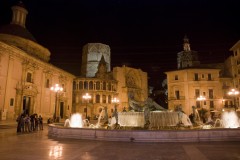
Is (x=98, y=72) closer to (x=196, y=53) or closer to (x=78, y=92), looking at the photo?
(x=78, y=92)

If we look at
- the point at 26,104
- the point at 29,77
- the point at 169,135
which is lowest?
the point at 169,135

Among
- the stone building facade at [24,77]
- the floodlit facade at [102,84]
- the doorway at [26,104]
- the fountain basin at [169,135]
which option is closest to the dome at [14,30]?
the stone building facade at [24,77]

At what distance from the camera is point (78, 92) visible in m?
47.4

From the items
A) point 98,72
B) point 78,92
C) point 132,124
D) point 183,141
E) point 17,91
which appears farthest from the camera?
point 98,72

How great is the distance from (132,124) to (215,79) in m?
31.9

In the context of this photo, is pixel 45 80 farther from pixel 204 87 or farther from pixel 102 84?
pixel 204 87

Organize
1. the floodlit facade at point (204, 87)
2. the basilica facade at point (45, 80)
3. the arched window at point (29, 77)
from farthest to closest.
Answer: the floodlit facade at point (204, 87), the arched window at point (29, 77), the basilica facade at point (45, 80)

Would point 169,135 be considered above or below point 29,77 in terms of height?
below

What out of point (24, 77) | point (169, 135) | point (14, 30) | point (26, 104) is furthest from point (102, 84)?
point (169, 135)

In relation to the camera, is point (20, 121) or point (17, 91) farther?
point (17, 91)

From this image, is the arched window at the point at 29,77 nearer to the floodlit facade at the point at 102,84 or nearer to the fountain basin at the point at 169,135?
the floodlit facade at the point at 102,84

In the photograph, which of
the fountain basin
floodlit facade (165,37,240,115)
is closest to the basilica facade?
the fountain basin

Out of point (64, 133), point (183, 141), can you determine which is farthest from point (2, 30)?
point (183, 141)

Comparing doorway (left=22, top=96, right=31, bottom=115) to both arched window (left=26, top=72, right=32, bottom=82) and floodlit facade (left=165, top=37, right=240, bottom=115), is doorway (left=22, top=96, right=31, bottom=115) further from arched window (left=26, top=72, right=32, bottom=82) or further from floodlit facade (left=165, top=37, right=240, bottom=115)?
floodlit facade (left=165, top=37, right=240, bottom=115)
